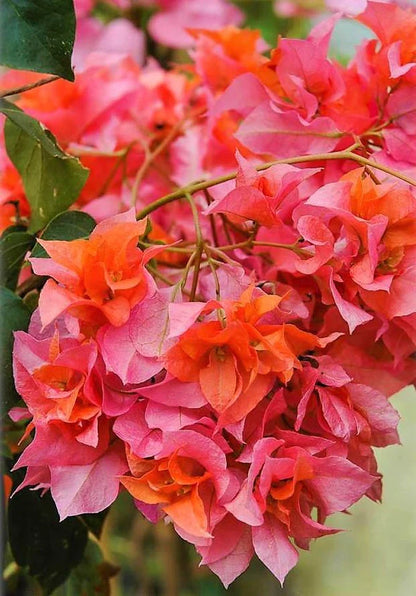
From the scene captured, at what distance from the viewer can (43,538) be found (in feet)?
1.18

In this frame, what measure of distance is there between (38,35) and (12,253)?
81 millimetres

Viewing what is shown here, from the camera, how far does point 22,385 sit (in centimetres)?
28

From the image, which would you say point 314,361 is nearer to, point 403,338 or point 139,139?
point 403,338

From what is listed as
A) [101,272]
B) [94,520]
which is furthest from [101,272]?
[94,520]

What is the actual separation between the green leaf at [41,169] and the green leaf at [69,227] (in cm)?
2

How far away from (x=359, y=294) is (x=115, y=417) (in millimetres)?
86

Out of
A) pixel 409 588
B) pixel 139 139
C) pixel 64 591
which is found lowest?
pixel 409 588

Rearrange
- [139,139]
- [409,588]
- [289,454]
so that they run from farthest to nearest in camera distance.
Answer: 1. [409,588]
2. [139,139]
3. [289,454]

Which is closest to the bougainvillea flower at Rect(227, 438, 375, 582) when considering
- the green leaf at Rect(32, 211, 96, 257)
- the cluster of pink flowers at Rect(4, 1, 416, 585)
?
the cluster of pink flowers at Rect(4, 1, 416, 585)

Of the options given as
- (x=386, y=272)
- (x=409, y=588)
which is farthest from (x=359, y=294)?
(x=409, y=588)

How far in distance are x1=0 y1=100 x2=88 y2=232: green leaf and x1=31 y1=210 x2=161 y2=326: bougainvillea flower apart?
2.4 inches

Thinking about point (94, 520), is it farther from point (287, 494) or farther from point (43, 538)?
point (287, 494)

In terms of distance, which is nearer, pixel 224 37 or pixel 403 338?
pixel 403 338

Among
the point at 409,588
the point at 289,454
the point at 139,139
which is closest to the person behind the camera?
the point at 289,454
